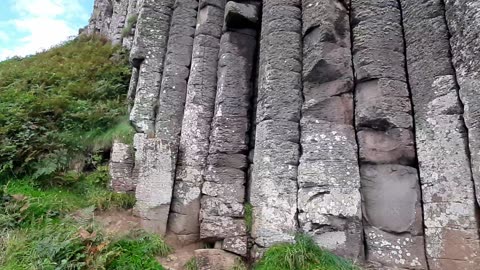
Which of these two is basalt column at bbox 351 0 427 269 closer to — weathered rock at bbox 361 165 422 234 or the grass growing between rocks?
weathered rock at bbox 361 165 422 234

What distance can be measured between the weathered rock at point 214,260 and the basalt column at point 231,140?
0.22 metres

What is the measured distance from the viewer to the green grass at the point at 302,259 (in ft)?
17.6

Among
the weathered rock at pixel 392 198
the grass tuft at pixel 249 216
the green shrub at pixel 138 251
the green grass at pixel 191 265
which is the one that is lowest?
the green grass at pixel 191 265

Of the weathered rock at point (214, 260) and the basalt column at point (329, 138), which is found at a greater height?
the basalt column at point (329, 138)

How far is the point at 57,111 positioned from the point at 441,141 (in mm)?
8392

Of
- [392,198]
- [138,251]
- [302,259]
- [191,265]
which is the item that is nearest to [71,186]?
[138,251]

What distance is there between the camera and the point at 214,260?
5.93m

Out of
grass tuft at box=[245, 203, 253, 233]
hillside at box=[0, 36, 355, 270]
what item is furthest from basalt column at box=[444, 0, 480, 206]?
grass tuft at box=[245, 203, 253, 233]

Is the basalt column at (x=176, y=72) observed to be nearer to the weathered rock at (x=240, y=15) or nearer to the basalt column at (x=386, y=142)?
the weathered rock at (x=240, y=15)

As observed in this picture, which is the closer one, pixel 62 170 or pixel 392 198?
pixel 392 198

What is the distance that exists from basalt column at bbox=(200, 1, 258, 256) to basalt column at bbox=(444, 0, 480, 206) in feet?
12.6

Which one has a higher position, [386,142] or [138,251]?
[386,142]

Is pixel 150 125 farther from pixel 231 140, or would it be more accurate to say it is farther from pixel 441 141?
pixel 441 141

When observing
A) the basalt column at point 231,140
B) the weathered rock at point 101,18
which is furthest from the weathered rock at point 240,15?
the weathered rock at point 101,18
